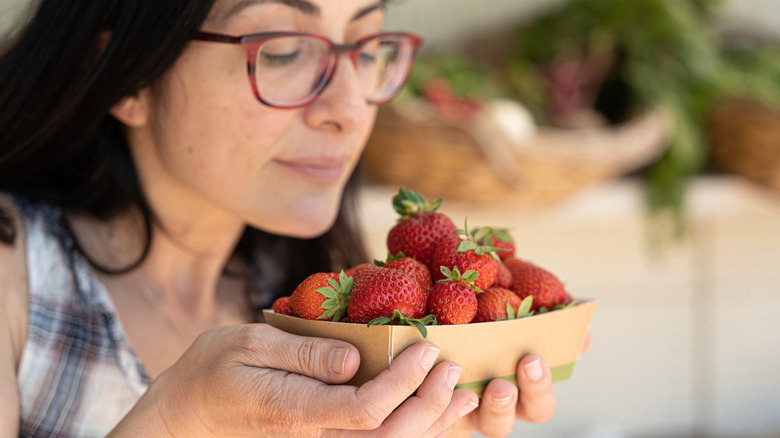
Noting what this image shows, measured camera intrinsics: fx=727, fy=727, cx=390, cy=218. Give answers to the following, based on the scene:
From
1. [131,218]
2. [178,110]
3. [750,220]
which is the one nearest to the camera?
[178,110]

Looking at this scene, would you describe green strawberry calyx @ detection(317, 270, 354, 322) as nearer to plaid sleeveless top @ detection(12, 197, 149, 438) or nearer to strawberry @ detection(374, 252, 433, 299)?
strawberry @ detection(374, 252, 433, 299)

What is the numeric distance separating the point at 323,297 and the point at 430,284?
115mm

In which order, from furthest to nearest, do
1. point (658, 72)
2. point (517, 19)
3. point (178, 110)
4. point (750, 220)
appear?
point (750, 220)
point (517, 19)
point (658, 72)
point (178, 110)

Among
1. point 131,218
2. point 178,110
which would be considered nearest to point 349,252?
point 131,218

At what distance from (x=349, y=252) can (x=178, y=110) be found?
1.67 ft

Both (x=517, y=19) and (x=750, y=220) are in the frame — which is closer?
(x=517, y=19)

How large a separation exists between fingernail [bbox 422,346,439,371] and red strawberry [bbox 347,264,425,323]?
5 cm

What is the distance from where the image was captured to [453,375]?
635mm

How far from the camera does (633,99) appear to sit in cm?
194

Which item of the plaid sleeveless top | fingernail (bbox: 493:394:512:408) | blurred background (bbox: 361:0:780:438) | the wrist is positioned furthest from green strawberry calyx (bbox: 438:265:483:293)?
blurred background (bbox: 361:0:780:438)

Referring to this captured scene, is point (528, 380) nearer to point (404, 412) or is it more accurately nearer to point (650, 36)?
point (404, 412)

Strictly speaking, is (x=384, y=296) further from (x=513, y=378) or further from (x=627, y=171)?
(x=627, y=171)

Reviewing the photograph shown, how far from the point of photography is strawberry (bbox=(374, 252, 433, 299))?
2.30 ft

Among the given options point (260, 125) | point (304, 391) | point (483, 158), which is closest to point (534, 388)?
point (304, 391)
